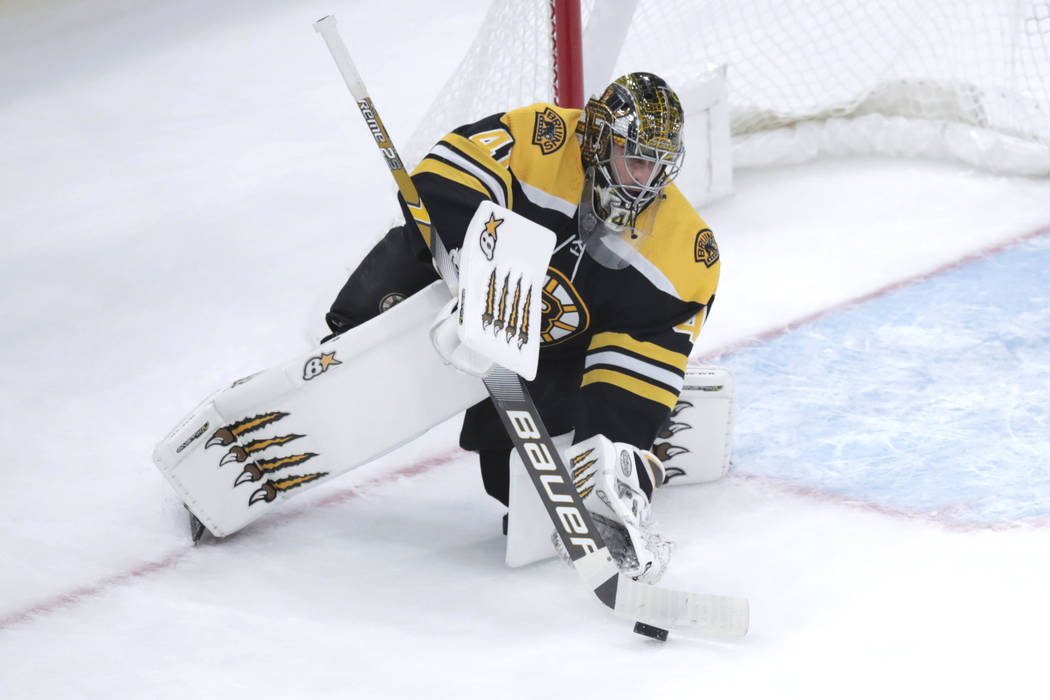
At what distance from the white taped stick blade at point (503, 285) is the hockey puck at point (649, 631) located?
382 mm

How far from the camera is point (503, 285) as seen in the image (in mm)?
1862

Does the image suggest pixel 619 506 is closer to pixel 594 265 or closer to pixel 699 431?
pixel 594 265

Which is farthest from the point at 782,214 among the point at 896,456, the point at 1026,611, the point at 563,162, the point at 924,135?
the point at 1026,611

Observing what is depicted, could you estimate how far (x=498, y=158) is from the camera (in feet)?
6.95

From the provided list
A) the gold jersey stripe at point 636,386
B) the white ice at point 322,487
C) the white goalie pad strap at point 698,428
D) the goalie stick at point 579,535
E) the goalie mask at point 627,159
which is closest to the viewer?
the white ice at point 322,487

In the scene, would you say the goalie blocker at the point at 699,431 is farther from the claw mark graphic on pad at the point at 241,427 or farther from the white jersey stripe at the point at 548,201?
the claw mark graphic on pad at the point at 241,427

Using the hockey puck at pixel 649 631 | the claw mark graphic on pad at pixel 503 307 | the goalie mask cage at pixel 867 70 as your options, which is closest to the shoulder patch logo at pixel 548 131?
the claw mark graphic on pad at pixel 503 307

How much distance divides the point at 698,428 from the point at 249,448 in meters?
0.81

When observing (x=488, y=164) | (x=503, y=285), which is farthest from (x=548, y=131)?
(x=503, y=285)

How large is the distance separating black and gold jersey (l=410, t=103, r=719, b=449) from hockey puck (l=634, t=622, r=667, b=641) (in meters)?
0.34

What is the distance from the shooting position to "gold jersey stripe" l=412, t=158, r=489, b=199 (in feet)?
6.89

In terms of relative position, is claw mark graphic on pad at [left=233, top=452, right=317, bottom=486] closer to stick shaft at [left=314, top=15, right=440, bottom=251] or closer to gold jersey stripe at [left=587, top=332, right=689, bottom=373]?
stick shaft at [left=314, top=15, right=440, bottom=251]

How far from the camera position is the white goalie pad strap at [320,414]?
7.05 feet

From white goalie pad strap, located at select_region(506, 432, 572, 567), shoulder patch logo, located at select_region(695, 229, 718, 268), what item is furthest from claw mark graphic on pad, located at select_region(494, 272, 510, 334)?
shoulder patch logo, located at select_region(695, 229, 718, 268)
